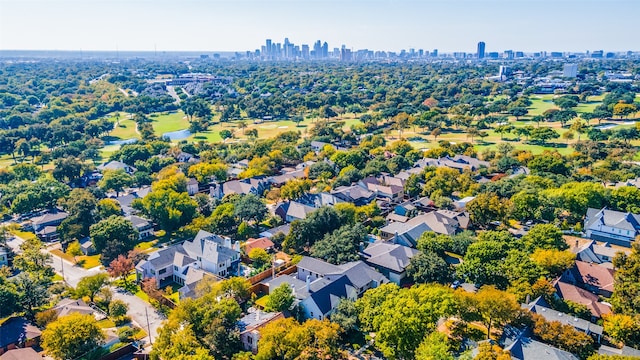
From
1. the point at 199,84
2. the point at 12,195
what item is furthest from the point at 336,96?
the point at 12,195

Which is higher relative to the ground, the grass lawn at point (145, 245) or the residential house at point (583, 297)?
the residential house at point (583, 297)

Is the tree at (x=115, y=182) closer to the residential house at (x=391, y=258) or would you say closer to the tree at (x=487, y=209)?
the residential house at (x=391, y=258)

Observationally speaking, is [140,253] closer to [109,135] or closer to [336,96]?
[109,135]

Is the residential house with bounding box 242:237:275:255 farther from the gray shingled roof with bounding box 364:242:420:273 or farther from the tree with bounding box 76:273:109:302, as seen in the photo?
the tree with bounding box 76:273:109:302

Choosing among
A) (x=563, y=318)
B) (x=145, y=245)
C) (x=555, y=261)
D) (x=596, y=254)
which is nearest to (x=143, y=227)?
(x=145, y=245)

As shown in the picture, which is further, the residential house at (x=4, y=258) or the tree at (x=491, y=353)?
the residential house at (x=4, y=258)

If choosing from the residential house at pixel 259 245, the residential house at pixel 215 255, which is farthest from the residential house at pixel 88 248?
the residential house at pixel 259 245
